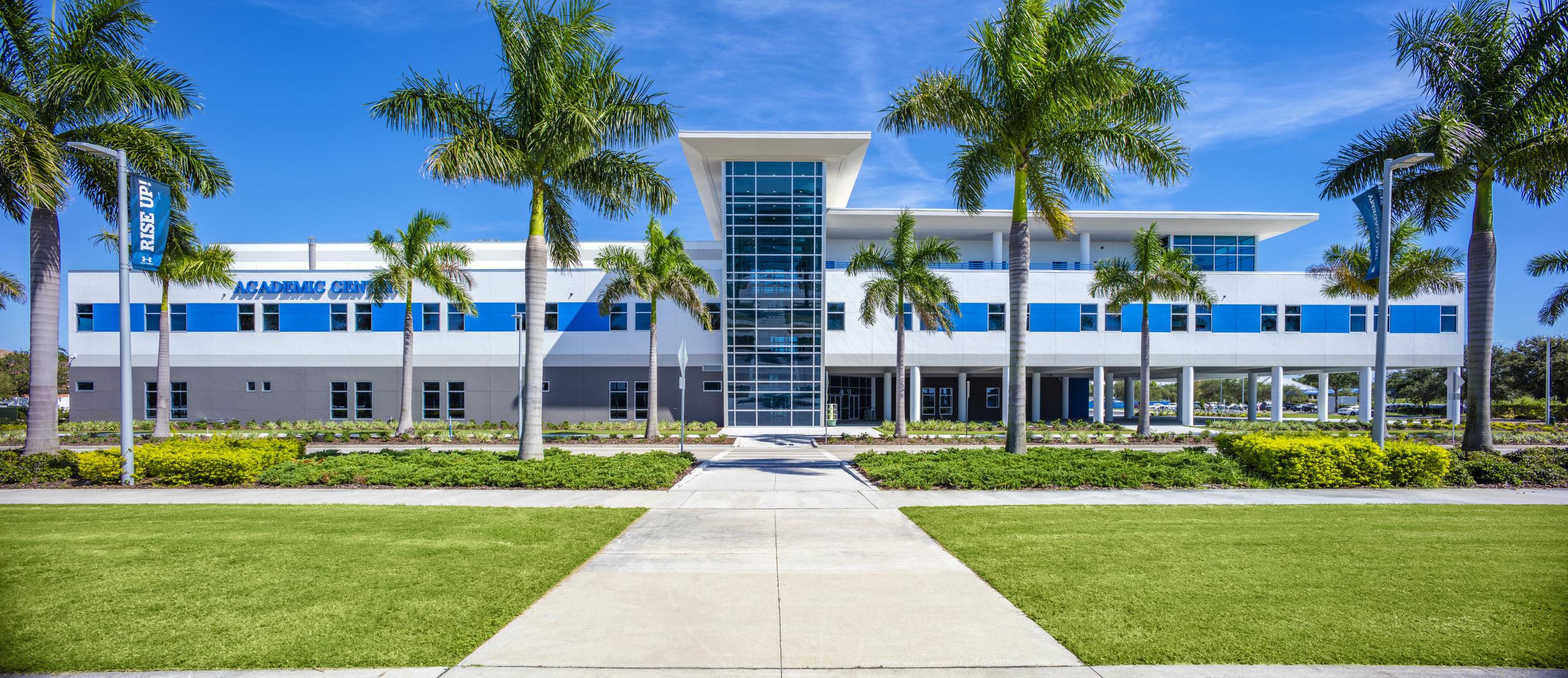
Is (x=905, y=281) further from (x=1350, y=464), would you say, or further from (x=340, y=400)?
(x=340, y=400)

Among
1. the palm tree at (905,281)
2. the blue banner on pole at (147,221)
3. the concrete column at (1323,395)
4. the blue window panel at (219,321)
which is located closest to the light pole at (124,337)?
the blue banner on pole at (147,221)

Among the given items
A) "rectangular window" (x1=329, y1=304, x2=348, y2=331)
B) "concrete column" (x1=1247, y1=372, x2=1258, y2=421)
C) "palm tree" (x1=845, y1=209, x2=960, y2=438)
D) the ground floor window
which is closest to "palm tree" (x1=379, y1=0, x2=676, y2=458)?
"palm tree" (x1=845, y1=209, x2=960, y2=438)

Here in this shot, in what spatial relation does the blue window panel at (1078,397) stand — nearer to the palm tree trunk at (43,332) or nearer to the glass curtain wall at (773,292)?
the glass curtain wall at (773,292)

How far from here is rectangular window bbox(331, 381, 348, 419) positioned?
37.6 m

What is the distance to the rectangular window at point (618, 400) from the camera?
3725cm

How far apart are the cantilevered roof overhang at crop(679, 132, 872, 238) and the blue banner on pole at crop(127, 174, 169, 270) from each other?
68.0 feet

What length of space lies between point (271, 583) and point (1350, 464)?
1833cm

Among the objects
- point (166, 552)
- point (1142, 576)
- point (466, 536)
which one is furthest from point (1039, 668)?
point (166, 552)

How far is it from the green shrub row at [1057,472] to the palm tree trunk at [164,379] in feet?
83.8

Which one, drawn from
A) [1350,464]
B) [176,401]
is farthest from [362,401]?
[1350,464]

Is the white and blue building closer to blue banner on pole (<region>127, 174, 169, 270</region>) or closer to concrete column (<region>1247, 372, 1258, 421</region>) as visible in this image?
concrete column (<region>1247, 372, 1258, 421</region>)

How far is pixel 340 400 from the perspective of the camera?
123ft

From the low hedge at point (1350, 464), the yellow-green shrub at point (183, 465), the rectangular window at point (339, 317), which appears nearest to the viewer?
the yellow-green shrub at point (183, 465)

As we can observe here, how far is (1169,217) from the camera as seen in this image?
133 feet
